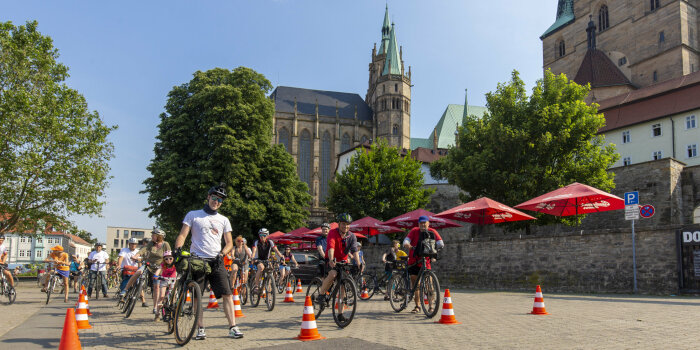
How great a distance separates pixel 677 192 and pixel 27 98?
112 ft

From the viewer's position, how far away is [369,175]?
41656 mm

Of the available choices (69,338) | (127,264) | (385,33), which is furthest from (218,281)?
(385,33)

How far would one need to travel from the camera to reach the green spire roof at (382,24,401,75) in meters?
86.8

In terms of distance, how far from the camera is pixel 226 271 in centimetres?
723

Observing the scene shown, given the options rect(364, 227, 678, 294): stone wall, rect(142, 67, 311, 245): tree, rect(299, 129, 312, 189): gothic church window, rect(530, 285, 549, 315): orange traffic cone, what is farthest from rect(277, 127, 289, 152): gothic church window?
rect(530, 285, 549, 315): orange traffic cone

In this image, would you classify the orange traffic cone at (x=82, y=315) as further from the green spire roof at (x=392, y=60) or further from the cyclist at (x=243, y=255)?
the green spire roof at (x=392, y=60)

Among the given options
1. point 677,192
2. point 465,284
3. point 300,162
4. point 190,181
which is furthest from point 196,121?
point 300,162

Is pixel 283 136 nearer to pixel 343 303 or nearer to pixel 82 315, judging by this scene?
pixel 82 315

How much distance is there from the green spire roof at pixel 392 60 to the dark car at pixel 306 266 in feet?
219

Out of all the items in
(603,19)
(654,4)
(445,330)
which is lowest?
(445,330)

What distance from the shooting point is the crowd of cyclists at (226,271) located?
22.2ft

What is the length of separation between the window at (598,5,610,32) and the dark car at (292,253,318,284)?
55324 mm

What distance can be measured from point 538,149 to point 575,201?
8857 millimetres

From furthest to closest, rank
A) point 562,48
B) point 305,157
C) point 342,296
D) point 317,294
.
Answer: point 305,157
point 562,48
point 317,294
point 342,296
